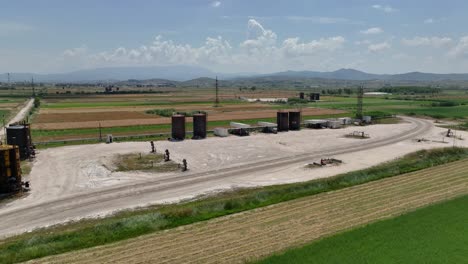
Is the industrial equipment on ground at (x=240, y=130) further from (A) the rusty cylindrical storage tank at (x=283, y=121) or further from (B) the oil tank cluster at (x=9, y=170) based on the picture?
(B) the oil tank cluster at (x=9, y=170)

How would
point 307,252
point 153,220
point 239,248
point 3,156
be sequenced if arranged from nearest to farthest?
point 307,252 < point 239,248 < point 153,220 < point 3,156

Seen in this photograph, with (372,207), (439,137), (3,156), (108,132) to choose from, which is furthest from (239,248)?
(439,137)

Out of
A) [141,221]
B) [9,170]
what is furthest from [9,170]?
[141,221]

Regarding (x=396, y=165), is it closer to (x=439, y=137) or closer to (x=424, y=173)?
(x=424, y=173)

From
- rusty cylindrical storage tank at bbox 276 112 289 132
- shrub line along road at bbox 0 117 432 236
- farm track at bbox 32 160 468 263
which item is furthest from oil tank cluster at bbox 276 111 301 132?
farm track at bbox 32 160 468 263

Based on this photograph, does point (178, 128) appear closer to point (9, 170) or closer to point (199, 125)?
point (199, 125)

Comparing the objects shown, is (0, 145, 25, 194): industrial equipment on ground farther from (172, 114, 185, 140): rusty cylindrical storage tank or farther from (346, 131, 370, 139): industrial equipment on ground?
(346, 131, 370, 139): industrial equipment on ground

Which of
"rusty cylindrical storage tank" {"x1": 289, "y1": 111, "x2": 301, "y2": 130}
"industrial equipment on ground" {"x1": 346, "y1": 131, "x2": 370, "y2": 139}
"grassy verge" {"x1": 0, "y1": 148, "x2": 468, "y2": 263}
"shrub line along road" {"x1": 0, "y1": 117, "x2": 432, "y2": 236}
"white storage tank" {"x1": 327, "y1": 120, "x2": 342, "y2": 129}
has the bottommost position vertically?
"shrub line along road" {"x1": 0, "y1": 117, "x2": 432, "y2": 236}
